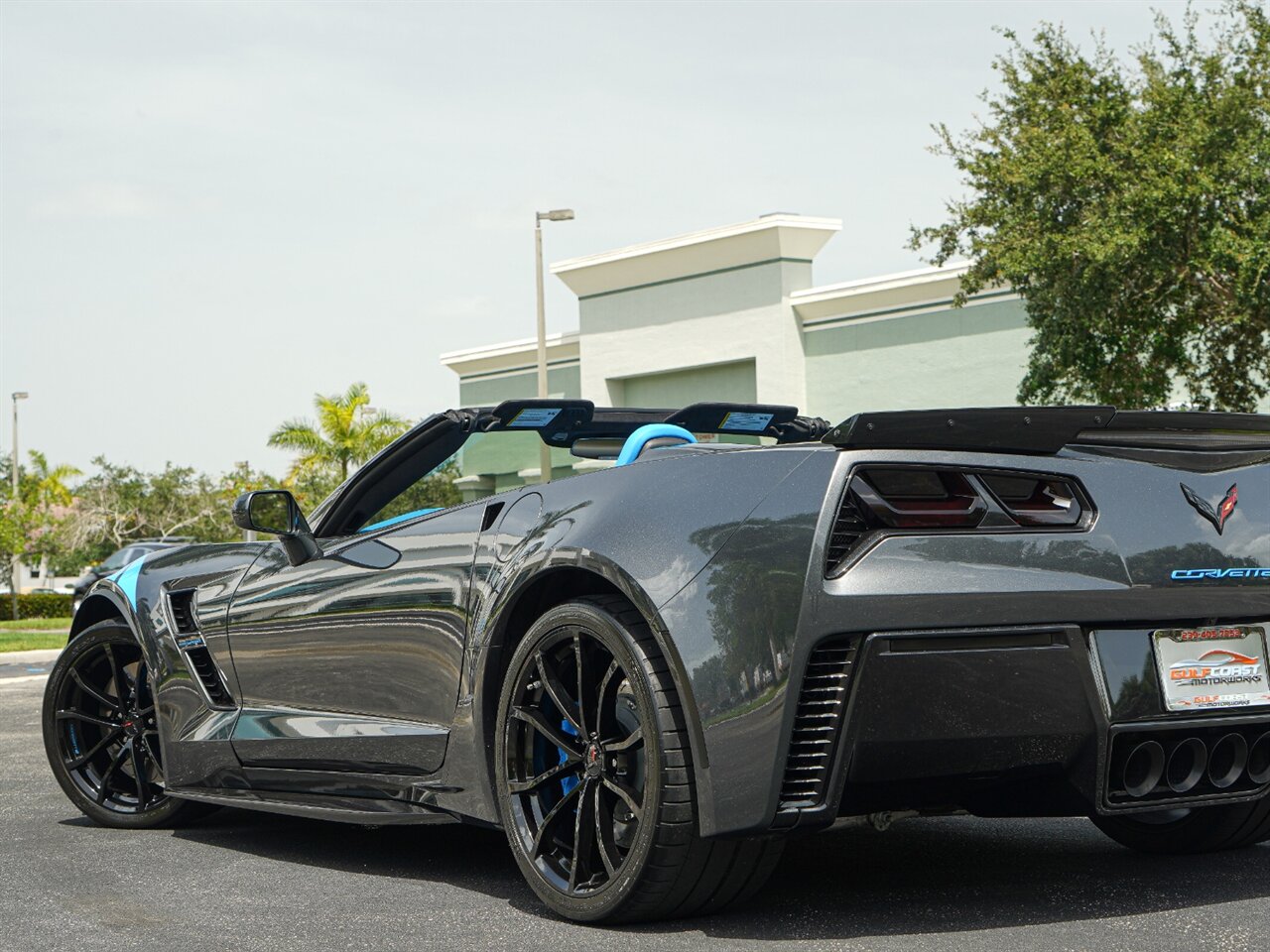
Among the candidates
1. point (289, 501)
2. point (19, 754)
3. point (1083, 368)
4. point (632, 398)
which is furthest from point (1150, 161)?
point (632, 398)

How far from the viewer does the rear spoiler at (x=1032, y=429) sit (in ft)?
12.1

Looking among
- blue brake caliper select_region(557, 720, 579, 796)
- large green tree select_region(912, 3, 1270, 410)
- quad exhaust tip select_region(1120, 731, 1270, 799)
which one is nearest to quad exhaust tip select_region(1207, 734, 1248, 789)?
quad exhaust tip select_region(1120, 731, 1270, 799)

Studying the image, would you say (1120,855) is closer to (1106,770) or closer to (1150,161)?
(1106,770)

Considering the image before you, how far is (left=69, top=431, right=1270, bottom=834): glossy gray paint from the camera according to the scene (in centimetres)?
357

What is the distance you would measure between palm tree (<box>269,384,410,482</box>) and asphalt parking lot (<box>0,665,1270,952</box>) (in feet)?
126

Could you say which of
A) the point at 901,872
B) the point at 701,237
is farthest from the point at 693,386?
the point at 901,872

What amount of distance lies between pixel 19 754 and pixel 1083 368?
16554 millimetres

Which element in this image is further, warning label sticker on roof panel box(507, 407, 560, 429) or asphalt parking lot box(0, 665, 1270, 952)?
warning label sticker on roof panel box(507, 407, 560, 429)

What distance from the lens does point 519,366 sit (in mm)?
39625

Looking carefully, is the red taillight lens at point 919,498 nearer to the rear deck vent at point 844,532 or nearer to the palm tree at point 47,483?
the rear deck vent at point 844,532

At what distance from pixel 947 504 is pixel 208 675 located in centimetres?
285

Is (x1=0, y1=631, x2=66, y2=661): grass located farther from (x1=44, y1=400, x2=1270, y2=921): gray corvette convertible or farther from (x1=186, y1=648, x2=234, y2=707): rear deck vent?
(x1=44, y1=400, x2=1270, y2=921): gray corvette convertible

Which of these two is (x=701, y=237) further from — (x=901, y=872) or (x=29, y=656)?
(x=901, y=872)

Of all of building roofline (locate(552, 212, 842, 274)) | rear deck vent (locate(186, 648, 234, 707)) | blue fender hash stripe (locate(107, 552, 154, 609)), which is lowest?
rear deck vent (locate(186, 648, 234, 707))
